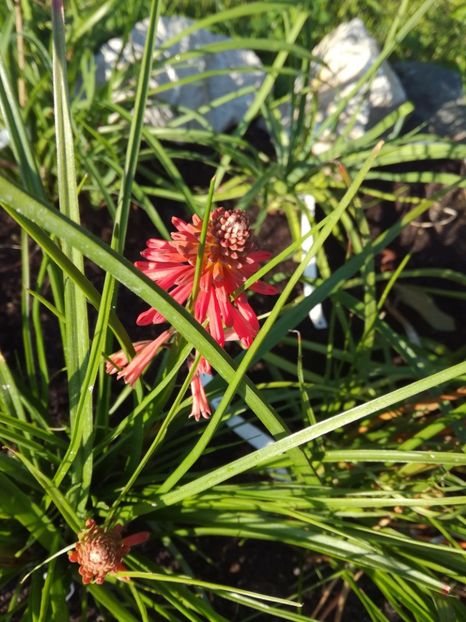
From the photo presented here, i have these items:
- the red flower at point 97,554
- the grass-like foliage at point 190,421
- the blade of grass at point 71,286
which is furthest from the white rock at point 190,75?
the red flower at point 97,554

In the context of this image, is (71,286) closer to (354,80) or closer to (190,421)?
(190,421)

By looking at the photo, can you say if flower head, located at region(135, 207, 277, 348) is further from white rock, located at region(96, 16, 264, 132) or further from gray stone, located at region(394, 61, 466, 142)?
gray stone, located at region(394, 61, 466, 142)

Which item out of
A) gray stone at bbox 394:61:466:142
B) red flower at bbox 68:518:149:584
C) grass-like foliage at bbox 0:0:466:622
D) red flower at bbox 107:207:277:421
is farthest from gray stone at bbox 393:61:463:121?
red flower at bbox 68:518:149:584

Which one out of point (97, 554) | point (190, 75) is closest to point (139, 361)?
point (97, 554)

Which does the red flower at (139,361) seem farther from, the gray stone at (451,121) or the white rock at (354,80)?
the gray stone at (451,121)

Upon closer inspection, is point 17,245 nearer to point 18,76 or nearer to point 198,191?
point 18,76

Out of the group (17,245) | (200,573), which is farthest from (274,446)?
(17,245)
